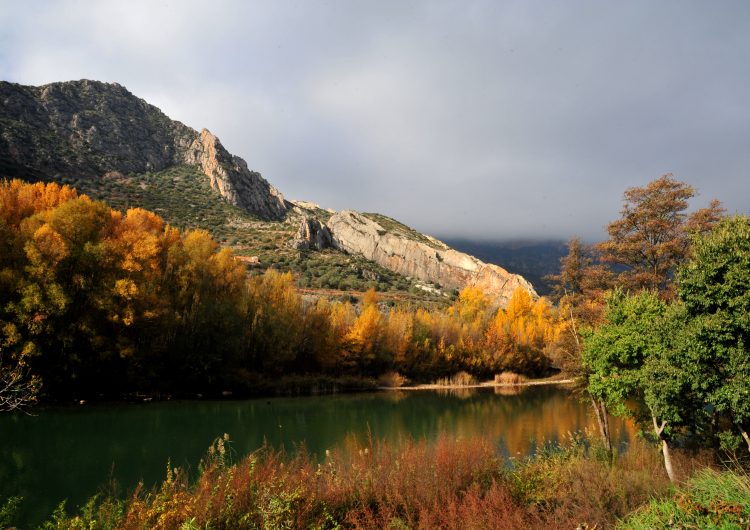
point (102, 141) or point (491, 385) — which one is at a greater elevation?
point (102, 141)

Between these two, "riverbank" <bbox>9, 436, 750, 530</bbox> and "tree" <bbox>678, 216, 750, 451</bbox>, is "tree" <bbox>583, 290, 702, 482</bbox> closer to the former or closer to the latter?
"tree" <bbox>678, 216, 750, 451</bbox>

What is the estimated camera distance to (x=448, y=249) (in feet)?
450

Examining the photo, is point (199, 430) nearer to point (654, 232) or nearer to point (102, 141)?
point (654, 232)

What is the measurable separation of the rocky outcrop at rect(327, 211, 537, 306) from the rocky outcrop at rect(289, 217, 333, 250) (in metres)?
18.7

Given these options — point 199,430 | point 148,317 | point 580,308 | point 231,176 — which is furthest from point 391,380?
point 231,176

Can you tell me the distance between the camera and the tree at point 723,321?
36.0 feet

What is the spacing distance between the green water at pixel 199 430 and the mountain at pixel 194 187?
4154 cm

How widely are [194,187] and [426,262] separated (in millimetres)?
61783

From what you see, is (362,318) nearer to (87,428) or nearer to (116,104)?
(87,428)

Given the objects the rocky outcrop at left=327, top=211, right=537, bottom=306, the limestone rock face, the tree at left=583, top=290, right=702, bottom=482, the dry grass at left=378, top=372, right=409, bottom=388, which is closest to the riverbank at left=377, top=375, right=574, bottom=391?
the dry grass at left=378, top=372, right=409, bottom=388

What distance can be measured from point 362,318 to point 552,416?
24.8 meters

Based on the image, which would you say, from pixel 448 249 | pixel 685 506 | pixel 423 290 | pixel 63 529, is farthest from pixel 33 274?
pixel 448 249

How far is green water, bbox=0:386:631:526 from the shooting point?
15.4 metres

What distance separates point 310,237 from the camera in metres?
98.7
